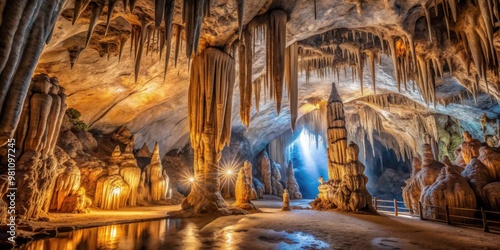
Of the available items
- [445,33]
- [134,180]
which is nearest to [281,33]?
[445,33]

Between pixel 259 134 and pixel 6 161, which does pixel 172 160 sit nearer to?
pixel 259 134

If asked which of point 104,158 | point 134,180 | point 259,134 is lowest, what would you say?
point 134,180

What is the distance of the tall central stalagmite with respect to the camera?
8.23 meters

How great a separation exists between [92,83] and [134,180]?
491 centimetres

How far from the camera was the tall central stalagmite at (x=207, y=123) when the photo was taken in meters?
8.23

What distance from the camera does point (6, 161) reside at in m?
5.11

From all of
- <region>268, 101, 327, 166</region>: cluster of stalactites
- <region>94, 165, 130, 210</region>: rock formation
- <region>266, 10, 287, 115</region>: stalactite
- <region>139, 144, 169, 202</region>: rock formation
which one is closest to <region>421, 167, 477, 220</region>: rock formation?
<region>266, 10, 287, 115</region>: stalactite

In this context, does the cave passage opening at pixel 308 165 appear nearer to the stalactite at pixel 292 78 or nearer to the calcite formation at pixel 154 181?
the calcite formation at pixel 154 181

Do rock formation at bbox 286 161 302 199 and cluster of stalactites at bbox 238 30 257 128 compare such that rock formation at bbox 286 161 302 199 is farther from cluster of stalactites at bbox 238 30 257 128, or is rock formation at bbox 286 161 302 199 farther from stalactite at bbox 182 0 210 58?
stalactite at bbox 182 0 210 58

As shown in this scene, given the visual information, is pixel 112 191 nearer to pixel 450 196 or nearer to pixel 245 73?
pixel 245 73

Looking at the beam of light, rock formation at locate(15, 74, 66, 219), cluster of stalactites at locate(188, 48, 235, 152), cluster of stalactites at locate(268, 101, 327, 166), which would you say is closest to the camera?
rock formation at locate(15, 74, 66, 219)

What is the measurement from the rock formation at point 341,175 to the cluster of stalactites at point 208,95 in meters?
5.54

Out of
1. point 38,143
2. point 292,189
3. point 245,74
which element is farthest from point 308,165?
point 38,143

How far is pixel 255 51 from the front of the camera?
10.9 meters
